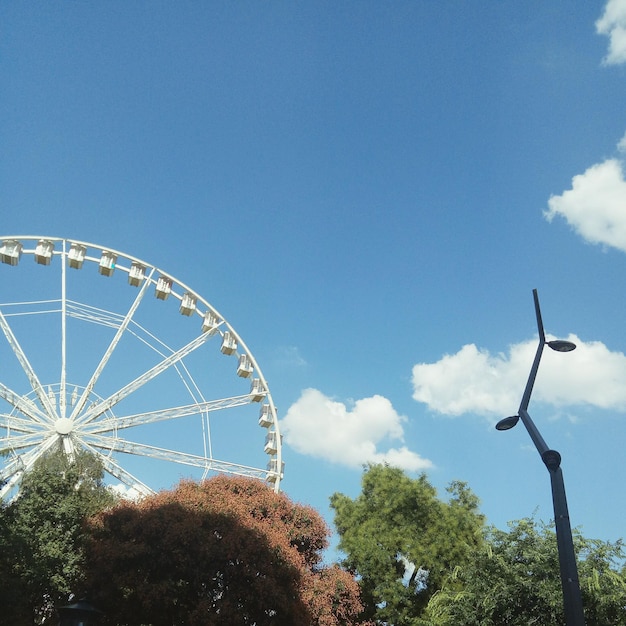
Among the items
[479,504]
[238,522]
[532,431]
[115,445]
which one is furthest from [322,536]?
[532,431]

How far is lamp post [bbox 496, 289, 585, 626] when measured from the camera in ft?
21.8

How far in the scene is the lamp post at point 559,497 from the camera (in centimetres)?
665

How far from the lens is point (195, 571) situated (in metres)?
19.4

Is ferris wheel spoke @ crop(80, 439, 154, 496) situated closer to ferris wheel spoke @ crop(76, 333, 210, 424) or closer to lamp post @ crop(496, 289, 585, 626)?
ferris wheel spoke @ crop(76, 333, 210, 424)

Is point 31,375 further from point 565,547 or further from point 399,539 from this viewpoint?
point 565,547

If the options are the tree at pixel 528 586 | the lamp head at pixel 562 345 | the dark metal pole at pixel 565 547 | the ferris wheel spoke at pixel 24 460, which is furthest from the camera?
the ferris wheel spoke at pixel 24 460

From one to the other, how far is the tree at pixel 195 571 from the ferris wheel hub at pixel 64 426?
567cm

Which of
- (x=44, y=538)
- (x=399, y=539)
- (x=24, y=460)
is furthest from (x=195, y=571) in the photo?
(x=399, y=539)

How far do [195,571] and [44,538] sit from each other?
5.63 meters

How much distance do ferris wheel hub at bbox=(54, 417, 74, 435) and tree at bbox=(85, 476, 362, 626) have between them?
5669 mm

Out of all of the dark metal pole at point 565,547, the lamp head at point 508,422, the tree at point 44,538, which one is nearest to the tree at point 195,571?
the tree at point 44,538

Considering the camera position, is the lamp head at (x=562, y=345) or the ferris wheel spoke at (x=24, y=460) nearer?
the lamp head at (x=562, y=345)

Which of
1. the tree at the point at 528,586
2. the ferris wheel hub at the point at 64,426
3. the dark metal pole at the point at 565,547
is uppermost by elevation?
the ferris wheel hub at the point at 64,426

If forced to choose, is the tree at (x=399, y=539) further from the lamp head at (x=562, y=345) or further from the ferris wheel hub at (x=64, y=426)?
the lamp head at (x=562, y=345)
